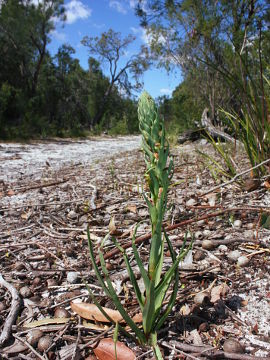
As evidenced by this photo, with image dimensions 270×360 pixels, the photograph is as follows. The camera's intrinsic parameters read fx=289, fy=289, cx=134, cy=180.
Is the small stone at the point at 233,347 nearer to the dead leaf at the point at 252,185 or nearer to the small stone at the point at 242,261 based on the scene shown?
the small stone at the point at 242,261

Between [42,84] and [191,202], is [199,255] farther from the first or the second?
[42,84]

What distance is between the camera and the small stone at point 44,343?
89 cm

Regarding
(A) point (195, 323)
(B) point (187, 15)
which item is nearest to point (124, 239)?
(A) point (195, 323)

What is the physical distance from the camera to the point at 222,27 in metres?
9.10

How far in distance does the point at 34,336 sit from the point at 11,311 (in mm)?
174

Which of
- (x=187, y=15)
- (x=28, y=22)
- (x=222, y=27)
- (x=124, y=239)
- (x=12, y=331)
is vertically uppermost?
(x=28, y=22)

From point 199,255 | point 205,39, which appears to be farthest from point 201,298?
point 205,39

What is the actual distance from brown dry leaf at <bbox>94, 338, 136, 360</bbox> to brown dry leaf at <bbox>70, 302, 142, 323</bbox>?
0.10 metres

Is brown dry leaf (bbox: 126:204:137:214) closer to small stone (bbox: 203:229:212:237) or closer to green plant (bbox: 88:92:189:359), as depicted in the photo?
small stone (bbox: 203:229:212:237)

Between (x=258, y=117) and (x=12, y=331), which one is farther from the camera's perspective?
(x=258, y=117)

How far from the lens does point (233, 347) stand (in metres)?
0.81

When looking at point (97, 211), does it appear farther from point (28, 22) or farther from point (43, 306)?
point (28, 22)

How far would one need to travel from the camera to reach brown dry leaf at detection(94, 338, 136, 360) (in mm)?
828

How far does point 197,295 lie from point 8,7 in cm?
2081
